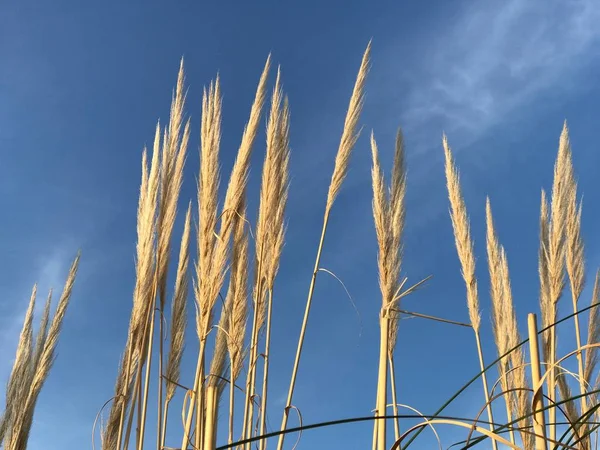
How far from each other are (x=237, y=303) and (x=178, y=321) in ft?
1.40

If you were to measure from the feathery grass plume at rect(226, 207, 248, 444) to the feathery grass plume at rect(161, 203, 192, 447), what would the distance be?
26 cm

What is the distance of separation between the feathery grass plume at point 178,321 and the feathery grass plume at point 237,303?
263 millimetres

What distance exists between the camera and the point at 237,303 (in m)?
2.43

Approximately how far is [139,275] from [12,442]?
1.31 meters

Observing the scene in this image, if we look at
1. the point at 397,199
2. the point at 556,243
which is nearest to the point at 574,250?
the point at 556,243

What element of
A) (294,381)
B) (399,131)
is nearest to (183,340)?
(294,381)

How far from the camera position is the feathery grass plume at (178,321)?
268 cm

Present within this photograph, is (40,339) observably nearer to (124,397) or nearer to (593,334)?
(124,397)

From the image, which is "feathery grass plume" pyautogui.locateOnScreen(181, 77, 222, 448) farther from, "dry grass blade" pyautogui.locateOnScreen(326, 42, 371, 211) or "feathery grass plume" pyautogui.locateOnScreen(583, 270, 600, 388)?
"feathery grass plume" pyautogui.locateOnScreen(583, 270, 600, 388)

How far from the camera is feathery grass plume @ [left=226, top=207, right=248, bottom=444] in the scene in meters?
2.39

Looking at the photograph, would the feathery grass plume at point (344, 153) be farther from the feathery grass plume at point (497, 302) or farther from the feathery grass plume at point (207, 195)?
the feathery grass plume at point (497, 302)

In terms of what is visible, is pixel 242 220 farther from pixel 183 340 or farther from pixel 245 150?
pixel 183 340

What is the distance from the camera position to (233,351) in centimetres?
255

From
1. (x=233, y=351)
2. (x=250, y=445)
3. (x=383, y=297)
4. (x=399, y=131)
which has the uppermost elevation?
(x=399, y=131)
